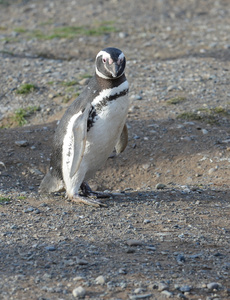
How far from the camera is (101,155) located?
13.2 feet

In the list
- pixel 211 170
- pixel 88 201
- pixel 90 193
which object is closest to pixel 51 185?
pixel 90 193

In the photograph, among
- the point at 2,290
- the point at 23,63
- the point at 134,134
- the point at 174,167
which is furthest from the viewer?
the point at 23,63

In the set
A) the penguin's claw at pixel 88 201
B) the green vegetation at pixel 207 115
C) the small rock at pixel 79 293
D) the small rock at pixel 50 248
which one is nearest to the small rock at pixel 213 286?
the small rock at pixel 79 293

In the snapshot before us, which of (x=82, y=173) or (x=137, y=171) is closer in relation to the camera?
(x=82, y=173)

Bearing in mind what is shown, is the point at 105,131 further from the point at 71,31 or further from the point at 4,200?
the point at 71,31

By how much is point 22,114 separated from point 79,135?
237cm

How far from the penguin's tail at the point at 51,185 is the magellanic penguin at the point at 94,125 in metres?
0.08

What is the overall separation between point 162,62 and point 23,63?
6.39 ft

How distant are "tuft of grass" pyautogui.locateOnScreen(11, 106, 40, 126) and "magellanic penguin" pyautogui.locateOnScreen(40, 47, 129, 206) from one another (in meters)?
1.88

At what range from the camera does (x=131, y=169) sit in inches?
195

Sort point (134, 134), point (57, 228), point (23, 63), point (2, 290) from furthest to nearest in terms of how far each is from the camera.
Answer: point (23, 63) → point (134, 134) → point (57, 228) → point (2, 290)

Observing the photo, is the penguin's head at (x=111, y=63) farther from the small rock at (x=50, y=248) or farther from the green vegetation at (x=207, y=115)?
the green vegetation at (x=207, y=115)

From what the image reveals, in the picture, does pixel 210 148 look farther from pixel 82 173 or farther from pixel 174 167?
pixel 82 173

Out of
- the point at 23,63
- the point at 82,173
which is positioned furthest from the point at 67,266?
the point at 23,63
